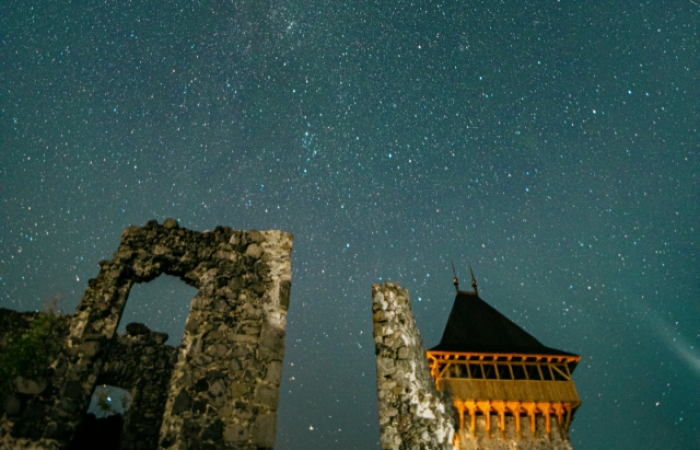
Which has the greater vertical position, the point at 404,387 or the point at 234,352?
the point at 234,352

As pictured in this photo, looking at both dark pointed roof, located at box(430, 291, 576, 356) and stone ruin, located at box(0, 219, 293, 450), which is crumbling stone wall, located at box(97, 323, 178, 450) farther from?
dark pointed roof, located at box(430, 291, 576, 356)

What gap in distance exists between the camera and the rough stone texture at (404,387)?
18.3 feet

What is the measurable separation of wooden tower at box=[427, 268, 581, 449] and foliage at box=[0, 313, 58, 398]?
19065mm

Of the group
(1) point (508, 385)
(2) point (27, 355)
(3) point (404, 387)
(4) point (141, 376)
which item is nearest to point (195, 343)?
(2) point (27, 355)

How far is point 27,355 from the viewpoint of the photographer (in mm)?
5508

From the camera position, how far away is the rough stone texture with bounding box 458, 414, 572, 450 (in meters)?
20.1

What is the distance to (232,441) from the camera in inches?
202

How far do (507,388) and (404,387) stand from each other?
18353mm

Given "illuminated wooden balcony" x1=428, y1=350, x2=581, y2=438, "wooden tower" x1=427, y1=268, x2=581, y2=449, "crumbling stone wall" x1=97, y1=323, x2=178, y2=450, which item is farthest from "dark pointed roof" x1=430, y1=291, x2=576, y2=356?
"crumbling stone wall" x1=97, y1=323, x2=178, y2=450

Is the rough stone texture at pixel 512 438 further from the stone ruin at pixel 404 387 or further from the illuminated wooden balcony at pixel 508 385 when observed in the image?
the stone ruin at pixel 404 387

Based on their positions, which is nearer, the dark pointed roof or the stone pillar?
the stone pillar

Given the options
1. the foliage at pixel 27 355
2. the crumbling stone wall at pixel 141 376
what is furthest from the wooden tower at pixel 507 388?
the foliage at pixel 27 355

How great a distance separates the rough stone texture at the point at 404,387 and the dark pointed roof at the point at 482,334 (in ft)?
54.0

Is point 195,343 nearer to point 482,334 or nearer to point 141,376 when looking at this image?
point 141,376
